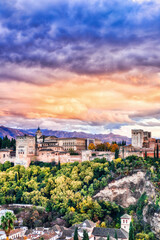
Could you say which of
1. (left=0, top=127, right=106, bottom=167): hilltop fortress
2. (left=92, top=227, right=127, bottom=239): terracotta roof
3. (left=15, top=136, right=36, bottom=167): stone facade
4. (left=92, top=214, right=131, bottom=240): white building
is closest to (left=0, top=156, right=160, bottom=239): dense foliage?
(left=92, top=214, right=131, bottom=240): white building

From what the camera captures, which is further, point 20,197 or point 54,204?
point 20,197

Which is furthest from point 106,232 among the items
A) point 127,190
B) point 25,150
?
point 25,150

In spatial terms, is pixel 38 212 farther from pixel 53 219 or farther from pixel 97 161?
pixel 97 161

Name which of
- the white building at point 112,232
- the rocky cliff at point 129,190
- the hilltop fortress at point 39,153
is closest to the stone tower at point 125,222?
the white building at point 112,232

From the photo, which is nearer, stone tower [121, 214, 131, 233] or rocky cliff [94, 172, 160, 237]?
stone tower [121, 214, 131, 233]

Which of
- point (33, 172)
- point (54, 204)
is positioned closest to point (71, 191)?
point (54, 204)

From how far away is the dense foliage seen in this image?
5872 cm

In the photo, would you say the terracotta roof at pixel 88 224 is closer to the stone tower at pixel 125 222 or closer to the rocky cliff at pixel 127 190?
the stone tower at pixel 125 222

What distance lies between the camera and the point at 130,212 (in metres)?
59.1

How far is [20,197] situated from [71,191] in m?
11.4

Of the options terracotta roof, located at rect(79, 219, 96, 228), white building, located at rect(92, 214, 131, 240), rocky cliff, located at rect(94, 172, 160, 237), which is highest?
rocky cliff, located at rect(94, 172, 160, 237)

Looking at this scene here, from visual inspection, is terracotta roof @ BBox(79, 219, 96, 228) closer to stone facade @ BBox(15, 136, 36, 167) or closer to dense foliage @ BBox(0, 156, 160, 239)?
dense foliage @ BBox(0, 156, 160, 239)

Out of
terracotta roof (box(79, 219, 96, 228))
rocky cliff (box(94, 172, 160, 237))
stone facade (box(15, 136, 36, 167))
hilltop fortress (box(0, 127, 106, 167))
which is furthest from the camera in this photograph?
stone facade (box(15, 136, 36, 167))

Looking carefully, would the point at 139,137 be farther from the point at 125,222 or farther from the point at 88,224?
the point at 88,224
